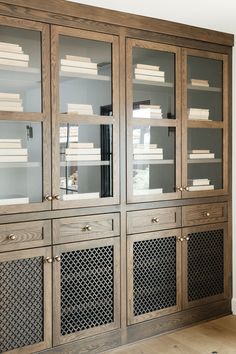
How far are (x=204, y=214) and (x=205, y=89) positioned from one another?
3.34 ft

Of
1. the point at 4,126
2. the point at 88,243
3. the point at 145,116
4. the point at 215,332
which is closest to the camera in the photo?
the point at 4,126

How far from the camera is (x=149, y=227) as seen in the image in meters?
3.44

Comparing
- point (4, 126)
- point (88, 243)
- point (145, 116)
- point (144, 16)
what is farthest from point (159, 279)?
point (144, 16)

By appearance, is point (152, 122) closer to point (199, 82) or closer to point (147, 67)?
point (147, 67)

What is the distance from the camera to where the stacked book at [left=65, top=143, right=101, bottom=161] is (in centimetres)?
304

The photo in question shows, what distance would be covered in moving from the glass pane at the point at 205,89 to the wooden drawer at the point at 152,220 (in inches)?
30.7

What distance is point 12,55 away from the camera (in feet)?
9.23

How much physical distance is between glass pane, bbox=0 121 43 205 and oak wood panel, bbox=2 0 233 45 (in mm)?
741

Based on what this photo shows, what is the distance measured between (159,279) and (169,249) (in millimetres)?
241

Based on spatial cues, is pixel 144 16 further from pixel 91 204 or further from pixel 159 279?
pixel 159 279

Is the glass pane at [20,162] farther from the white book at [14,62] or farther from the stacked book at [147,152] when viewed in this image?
the stacked book at [147,152]

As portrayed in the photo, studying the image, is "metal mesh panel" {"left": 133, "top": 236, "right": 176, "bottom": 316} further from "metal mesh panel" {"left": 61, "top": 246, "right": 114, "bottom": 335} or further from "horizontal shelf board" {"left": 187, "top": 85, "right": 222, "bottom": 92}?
"horizontal shelf board" {"left": 187, "top": 85, "right": 222, "bottom": 92}

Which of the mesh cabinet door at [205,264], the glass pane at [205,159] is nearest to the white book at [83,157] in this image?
the glass pane at [205,159]

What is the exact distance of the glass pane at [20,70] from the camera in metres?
2.77
